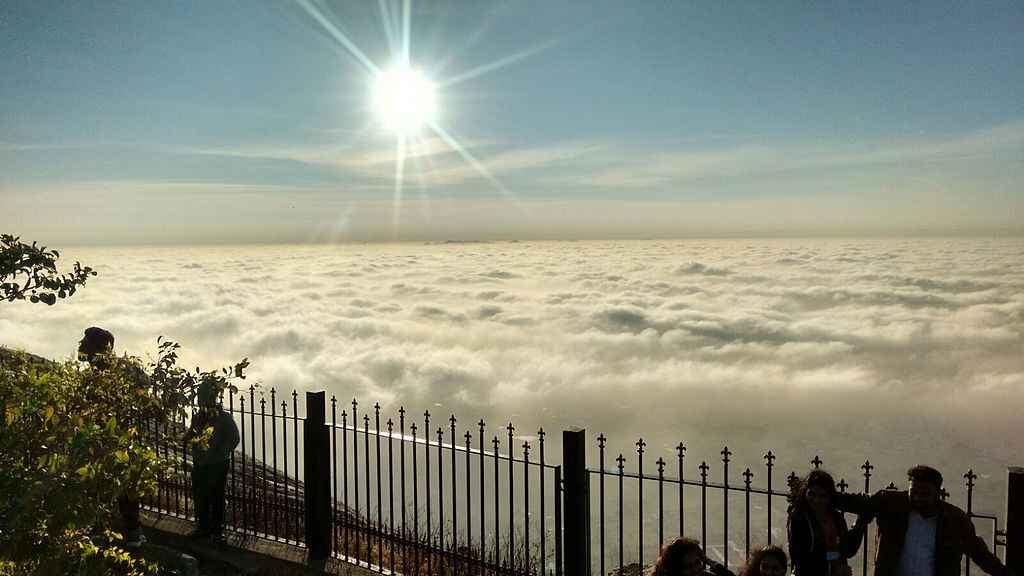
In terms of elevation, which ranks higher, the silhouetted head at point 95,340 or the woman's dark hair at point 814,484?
the silhouetted head at point 95,340

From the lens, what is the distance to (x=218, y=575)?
7504 millimetres

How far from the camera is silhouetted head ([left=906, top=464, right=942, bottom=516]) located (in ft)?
16.6

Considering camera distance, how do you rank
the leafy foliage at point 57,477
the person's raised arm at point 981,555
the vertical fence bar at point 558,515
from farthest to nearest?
the vertical fence bar at point 558,515 → the person's raised arm at point 981,555 → the leafy foliage at point 57,477

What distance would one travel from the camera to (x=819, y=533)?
17.2 ft

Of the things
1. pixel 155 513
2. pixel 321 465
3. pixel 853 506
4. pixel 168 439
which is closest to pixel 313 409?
pixel 321 465

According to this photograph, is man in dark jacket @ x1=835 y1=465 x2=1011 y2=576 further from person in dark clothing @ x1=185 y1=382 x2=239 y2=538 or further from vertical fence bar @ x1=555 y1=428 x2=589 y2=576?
person in dark clothing @ x1=185 y1=382 x2=239 y2=538

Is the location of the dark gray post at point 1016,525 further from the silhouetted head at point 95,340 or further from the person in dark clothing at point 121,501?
the silhouetted head at point 95,340

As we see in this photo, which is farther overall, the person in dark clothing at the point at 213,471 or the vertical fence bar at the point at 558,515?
the person in dark clothing at the point at 213,471

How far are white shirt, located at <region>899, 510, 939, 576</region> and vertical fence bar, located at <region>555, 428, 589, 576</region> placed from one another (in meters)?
2.68

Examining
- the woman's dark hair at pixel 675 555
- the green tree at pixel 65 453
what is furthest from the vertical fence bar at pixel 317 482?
the woman's dark hair at pixel 675 555

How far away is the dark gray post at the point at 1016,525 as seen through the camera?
17.6 feet

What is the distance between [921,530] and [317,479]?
6.11 m

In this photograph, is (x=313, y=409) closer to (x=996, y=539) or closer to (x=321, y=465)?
(x=321, y=465)

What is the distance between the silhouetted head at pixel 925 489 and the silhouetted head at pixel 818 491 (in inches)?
22.3
